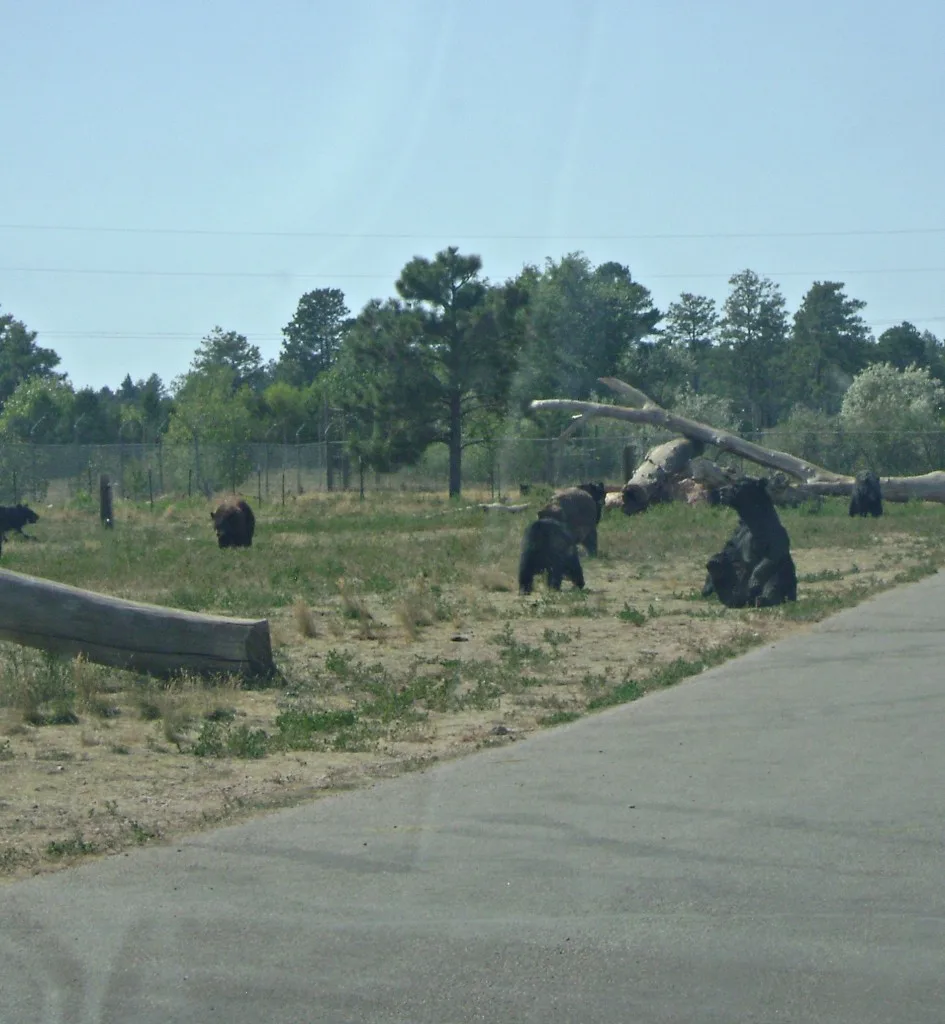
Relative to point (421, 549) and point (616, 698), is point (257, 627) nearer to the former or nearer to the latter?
point (616, 698)

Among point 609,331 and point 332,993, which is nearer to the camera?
point 332,993

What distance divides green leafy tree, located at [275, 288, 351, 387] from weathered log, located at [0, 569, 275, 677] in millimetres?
87218

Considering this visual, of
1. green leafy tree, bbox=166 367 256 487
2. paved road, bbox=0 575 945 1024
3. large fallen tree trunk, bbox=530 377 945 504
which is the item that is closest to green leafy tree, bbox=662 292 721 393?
green leafy tree, bbox=166 367 256 487

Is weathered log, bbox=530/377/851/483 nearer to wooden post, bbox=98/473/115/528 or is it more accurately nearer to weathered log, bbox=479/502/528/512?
weathered log, bbox=479/502/528/512

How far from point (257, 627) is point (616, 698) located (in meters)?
2.75

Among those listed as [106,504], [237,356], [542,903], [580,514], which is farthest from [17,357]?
[542,903]

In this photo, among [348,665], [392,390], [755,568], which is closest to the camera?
[348,665]

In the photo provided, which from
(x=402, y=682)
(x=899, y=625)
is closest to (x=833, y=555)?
(x=899, y=625)

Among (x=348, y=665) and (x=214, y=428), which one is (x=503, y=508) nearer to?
(x=348, y=665)

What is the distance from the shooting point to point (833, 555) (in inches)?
879

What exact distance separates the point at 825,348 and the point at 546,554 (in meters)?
70.4

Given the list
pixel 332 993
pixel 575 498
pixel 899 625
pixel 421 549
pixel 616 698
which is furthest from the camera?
pixel 421 549

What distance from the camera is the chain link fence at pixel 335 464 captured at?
4331 cm

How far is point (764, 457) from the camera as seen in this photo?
110 ft
